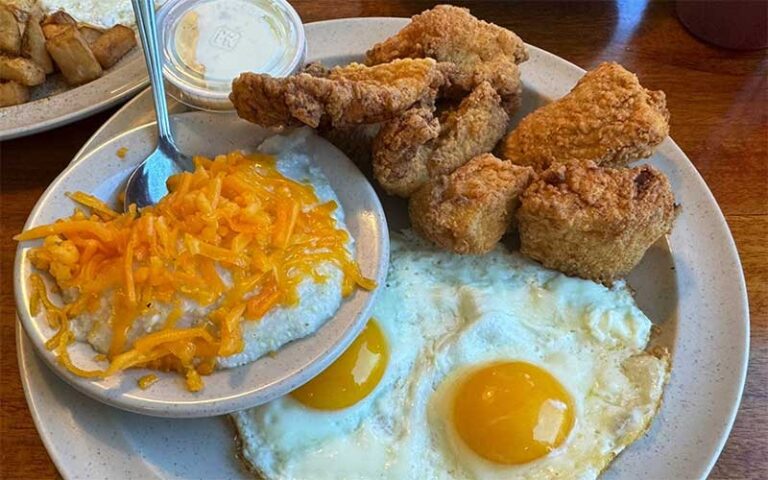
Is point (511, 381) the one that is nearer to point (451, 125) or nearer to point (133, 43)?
point (451, 125)

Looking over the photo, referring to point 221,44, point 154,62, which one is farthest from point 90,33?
point 154,62

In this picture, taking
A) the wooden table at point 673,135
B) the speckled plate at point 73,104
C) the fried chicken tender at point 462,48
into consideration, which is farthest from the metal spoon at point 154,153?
the fried chicken tender at point 462,48

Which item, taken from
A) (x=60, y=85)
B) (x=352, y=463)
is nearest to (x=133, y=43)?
(x=60, y=85)

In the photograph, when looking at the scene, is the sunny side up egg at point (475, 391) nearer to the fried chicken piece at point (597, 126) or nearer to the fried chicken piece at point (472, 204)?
the fried chicken piece at point (472, 204)

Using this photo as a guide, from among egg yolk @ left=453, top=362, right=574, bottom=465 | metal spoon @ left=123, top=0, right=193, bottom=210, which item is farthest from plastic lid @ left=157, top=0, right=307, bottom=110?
egg yolk @ left=453, top=362, right=574, bottom=465

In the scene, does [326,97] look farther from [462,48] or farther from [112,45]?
[112,45]
